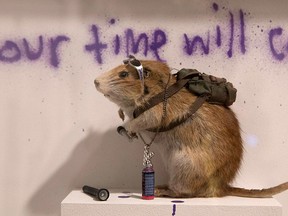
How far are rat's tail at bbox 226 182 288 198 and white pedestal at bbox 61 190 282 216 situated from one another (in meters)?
0.03

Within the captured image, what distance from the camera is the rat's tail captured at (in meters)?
1.32

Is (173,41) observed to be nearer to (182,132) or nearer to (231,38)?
(231,38)

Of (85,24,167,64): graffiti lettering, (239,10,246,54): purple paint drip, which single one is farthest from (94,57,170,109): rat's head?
(239,10,246,54): purple paint drip

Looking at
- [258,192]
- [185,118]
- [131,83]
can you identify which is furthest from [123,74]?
[258,192]

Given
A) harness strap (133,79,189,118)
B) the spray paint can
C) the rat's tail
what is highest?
harness strap (133,79,189,118)

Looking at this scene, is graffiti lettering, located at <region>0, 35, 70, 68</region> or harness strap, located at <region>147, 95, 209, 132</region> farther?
graffiti lettering, located at <region>0, 35, 70, 68</region>

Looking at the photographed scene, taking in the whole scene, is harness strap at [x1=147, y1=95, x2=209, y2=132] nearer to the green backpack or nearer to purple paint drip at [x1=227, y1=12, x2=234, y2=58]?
the green backpack

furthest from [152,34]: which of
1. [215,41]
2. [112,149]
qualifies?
[112,149]

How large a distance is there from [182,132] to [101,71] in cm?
34

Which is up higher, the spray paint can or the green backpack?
the green backpack

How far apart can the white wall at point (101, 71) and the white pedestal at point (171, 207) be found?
0.20 meters

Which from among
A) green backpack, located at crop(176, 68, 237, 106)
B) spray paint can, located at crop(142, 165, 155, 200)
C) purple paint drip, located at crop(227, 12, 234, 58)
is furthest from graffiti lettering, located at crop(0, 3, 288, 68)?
spray paint can, located at crop(142, 165, 155, 200)

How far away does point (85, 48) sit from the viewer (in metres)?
1.48

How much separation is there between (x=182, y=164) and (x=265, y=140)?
13.5 inches
